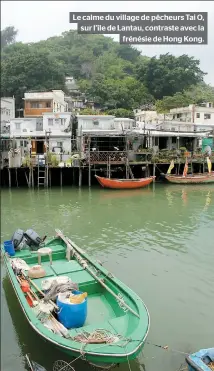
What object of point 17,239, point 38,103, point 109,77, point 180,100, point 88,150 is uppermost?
point 109,77

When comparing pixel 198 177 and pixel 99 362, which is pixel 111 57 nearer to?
pixel 198 177

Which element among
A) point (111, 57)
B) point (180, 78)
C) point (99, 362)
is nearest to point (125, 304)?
point (99, 362)

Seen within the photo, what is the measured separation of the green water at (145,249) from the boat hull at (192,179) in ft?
2.40

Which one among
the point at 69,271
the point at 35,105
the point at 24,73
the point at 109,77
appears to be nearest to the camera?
the point at 69,271

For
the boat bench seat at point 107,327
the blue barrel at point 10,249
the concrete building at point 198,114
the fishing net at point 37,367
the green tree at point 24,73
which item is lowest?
the fishing net at point 37,367

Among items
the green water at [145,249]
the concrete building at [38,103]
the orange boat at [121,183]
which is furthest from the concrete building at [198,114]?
the orange boat at [121,183]

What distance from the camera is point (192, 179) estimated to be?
27.4 metres

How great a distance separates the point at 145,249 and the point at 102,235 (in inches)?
96.4

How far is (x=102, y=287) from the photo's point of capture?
7.93m

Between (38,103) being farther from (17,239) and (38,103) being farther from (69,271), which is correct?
(69,271)

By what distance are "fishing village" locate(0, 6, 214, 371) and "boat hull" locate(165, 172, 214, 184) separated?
0.08m

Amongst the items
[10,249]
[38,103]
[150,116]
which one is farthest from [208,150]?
[10,249]

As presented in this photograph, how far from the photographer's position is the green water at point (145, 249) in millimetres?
7031

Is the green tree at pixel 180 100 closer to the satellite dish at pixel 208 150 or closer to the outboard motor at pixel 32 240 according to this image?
the satellite dish at pixel 208 150
